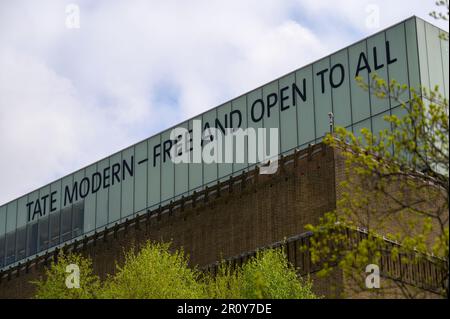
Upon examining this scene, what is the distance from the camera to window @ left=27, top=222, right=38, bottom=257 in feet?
267

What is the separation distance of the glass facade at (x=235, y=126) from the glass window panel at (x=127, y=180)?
0.23 ft

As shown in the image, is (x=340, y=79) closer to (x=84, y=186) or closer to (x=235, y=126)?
(x=235, y=126)

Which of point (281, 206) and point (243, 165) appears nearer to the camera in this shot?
point (281, 206)

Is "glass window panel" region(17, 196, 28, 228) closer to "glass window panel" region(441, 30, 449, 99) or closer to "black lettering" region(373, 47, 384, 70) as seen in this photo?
"black lettering" region(373, 47, 384, 70)

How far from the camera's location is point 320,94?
2530 inches

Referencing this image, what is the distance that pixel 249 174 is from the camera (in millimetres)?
58406

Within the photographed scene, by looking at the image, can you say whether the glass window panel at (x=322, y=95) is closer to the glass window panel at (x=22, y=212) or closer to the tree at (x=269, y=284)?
the tree at (x=269, y=284)

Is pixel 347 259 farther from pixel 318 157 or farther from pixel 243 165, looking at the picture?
pixel 243 165

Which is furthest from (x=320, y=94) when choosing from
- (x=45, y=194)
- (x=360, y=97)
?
(x=45, y=194)

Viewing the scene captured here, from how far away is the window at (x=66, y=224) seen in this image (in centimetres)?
7812

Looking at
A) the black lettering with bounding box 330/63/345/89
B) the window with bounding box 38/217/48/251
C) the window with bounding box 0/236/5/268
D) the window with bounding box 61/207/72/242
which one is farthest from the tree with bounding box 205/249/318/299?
the window with bounding box 0/236/5/268

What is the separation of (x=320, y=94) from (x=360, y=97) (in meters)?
3.17
